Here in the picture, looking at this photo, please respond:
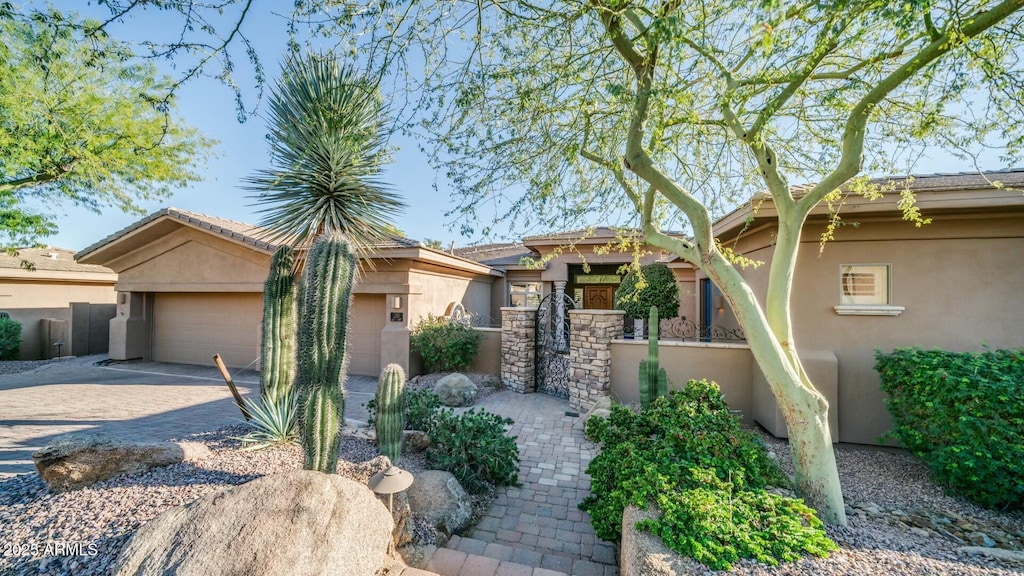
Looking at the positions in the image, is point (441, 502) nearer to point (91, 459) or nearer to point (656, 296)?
point (91, 459)

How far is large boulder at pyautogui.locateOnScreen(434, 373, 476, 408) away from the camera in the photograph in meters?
8.05

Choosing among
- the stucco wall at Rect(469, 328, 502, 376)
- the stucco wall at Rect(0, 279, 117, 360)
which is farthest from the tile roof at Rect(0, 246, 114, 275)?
the stucco wall at Rect(469, 328, 502, 376)

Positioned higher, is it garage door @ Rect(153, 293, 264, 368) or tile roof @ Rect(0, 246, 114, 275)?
tile roof @ Rect(0, 246, 114, 275)

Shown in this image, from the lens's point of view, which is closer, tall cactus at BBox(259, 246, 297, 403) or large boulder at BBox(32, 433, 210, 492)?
large boulder at BBox(32, 433, 210, 492)

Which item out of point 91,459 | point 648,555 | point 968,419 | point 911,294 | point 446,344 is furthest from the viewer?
point 446,344

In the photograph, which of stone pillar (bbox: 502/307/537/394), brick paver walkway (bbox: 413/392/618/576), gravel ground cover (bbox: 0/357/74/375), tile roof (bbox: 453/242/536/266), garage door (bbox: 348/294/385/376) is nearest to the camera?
brick paver walkway (bbox: 413/392/618/576)

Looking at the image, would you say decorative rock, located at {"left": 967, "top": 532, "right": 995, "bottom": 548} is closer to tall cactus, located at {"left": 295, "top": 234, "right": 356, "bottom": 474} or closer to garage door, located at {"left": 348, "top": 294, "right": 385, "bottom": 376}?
tall cactus, located at {"left": 295, "top": 234, "right": 356, "bottom": 474}

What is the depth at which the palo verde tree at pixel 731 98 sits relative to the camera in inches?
142

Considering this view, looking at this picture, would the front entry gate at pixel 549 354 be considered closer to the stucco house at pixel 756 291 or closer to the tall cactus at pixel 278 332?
the stucco house at pixel 756 291

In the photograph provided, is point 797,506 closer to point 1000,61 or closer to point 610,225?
point 610,225

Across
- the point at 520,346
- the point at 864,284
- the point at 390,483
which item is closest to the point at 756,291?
the point at 864,284

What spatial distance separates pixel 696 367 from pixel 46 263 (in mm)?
22430

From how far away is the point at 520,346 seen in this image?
902 cm

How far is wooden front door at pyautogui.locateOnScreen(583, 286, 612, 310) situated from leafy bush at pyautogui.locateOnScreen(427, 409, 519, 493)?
10273 millimetres
